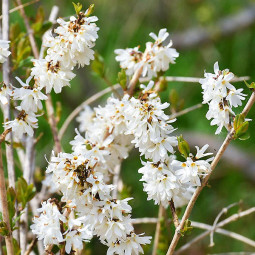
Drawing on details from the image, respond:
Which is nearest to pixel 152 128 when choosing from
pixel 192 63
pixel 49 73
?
pixel 49 73

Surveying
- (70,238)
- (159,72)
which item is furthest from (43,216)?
(159,72)

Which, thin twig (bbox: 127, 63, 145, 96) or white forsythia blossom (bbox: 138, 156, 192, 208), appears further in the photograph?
thin twig (bbox: 127, 63, 145, 96)

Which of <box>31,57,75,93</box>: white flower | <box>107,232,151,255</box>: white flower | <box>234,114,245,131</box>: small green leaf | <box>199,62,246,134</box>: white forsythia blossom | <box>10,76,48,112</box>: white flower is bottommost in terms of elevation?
<box>107,232,151,255</box>: white flower

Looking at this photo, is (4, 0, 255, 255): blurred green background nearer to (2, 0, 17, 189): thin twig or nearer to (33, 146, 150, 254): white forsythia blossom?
(2, 0, 17, 189): thin twig

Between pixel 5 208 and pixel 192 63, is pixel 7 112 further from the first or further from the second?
pixel 192 63

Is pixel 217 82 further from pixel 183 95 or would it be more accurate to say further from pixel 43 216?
pixel 183 95

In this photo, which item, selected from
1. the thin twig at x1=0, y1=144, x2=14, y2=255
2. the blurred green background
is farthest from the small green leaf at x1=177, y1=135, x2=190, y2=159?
the blurred green background
